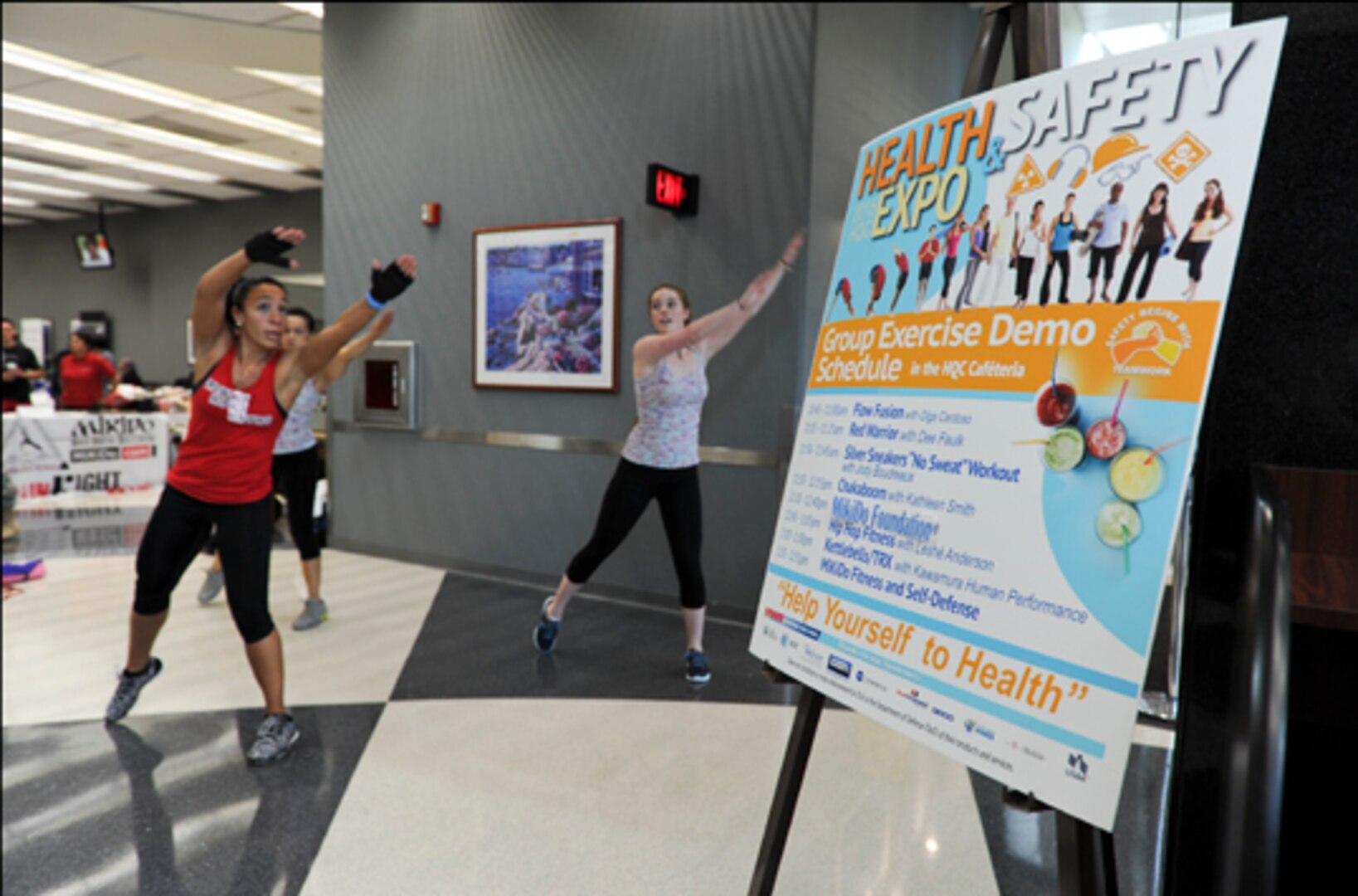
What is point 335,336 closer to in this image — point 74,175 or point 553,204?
point 553,204

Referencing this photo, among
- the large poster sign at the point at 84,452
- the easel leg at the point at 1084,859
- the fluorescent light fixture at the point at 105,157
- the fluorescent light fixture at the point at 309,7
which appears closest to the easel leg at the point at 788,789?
the easel leg at the point at 1084,859

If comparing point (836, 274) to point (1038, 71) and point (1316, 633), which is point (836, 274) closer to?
point (1038, 71)

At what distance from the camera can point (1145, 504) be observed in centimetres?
105

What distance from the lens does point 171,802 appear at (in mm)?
2520

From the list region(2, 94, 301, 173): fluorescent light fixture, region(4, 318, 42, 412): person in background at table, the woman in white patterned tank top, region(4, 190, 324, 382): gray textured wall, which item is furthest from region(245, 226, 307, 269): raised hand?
region(4, 190, 324, 382): gray textured wall

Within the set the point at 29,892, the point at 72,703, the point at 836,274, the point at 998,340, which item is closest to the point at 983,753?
the point at 998,340

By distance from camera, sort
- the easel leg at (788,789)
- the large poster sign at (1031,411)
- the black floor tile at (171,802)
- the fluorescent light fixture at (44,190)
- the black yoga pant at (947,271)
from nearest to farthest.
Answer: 1. the large poster sign at (1031,411)
2. the black yoga pant at (947,271)
3. the easel leg at (788,789)
4. the black floor tile at (171,802)
5. the fluorescent light fixture at (44,190)

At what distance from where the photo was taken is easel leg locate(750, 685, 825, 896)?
A: 5.13 feet

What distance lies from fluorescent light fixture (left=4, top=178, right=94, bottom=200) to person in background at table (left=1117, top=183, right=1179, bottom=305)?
49.4 feet

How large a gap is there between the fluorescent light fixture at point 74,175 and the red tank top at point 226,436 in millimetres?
11225

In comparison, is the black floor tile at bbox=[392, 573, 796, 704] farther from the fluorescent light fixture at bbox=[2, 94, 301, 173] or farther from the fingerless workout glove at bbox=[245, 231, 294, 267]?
the fluorescent light fixture at bbox=[2, 94, 301, 173]

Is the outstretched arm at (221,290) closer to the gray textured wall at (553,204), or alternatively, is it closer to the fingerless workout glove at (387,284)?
the fingerless workout glove at (387,284)

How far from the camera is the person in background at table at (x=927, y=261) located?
4.58ft

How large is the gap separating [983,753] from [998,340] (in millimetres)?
564
